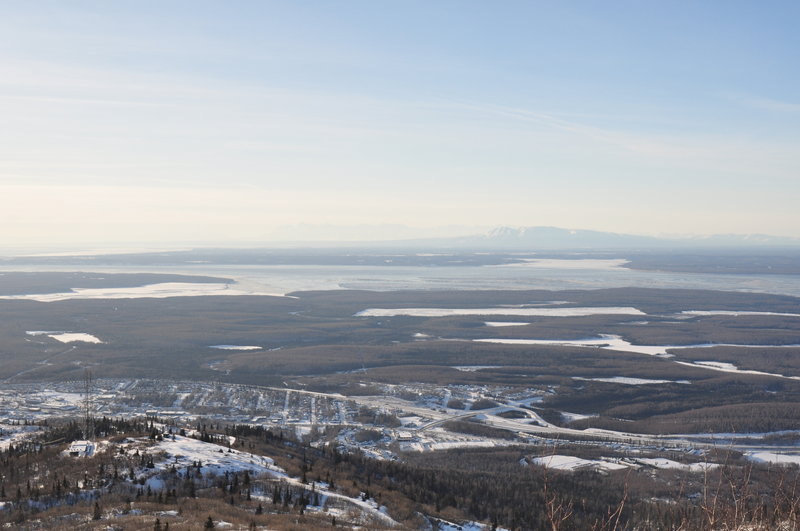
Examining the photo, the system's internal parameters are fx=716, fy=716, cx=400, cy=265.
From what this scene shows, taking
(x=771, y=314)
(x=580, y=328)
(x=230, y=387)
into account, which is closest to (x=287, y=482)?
(x=230, y=387)

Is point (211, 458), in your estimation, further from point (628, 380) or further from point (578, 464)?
point (628, 380)

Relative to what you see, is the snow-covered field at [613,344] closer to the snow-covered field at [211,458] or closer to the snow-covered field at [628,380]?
the snow-covered field at [628,380]

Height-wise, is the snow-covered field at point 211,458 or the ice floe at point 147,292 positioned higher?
the snow-covered field at point 211,458

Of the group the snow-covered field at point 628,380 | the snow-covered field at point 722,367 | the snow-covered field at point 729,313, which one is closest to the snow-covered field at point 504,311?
the snow-covered field at point 729,313

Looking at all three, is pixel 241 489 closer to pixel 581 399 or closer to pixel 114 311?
pixel 581 399

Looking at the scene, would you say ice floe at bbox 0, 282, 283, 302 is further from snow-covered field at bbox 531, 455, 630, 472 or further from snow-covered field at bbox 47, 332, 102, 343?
snow-covered field at bbox 531, 455, 630, 472

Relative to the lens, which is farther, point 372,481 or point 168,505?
point 372,481

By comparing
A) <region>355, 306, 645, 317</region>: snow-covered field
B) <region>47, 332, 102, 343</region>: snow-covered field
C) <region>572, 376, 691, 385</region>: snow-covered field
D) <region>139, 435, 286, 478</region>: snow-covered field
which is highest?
<region>139, 435, 286, 478</region>: snow-covered field

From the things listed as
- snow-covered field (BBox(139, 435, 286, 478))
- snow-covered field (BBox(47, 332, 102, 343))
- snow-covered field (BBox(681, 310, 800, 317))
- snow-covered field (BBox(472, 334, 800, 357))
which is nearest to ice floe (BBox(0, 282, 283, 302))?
snow-covered field (BBox(47, 332, 102, 343))
